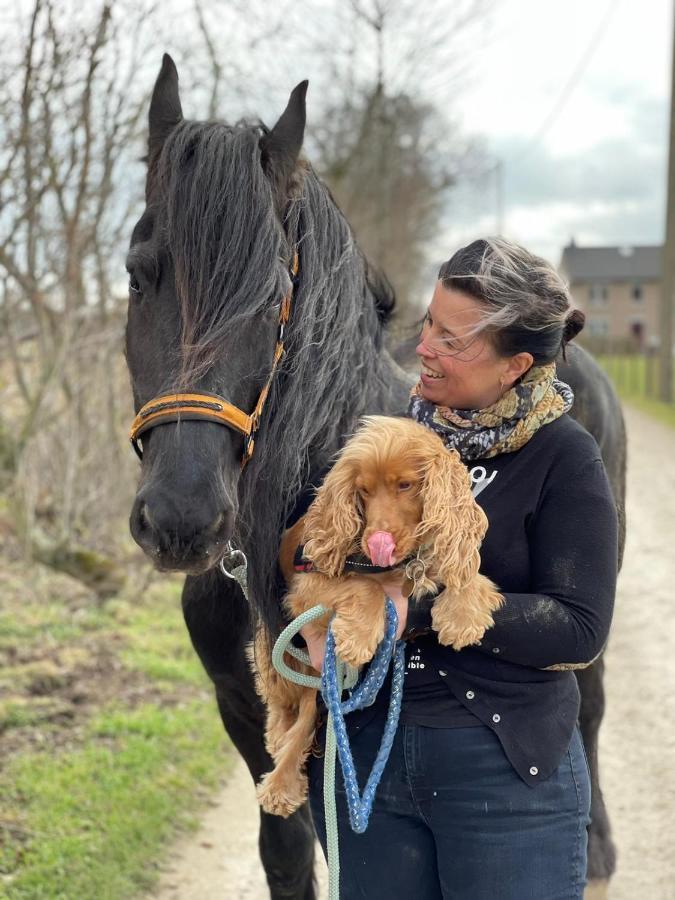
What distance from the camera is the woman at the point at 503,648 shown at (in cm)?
185

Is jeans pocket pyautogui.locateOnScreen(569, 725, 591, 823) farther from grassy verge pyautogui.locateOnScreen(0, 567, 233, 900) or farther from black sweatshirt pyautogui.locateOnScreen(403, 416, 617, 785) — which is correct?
grassy verge pyautogui.locateOnScreen(0, 567, 233, 900)

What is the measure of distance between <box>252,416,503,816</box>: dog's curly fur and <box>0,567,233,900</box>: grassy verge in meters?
2.42

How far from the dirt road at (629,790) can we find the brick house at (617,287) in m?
71.1

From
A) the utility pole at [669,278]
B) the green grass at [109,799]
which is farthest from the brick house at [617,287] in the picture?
the green grass at [109,799]

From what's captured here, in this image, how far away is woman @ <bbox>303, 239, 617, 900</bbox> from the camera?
185 centimetres

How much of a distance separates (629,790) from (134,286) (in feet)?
12.4

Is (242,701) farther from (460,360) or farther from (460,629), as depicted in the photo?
(460,360)

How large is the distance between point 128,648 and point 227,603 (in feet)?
12.4

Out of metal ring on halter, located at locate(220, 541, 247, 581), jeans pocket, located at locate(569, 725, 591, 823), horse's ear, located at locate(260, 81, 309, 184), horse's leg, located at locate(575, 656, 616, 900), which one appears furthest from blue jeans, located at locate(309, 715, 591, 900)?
horse's leg, located at locate(575, 656, 616, 900)

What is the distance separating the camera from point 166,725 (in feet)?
16.5

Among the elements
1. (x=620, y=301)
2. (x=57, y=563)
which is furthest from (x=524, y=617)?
(x=620, y=301)

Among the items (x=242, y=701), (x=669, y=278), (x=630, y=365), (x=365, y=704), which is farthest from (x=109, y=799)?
(x=630, y=365)

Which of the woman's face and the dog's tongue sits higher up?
the woman's face

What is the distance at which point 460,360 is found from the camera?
1997 millimetres
